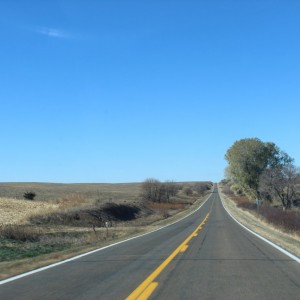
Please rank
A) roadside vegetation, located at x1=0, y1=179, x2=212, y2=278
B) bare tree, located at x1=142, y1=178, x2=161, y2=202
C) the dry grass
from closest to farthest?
1. roadside vegetation, located at x1=0, y1=179, x2=212, y2=278
2. the dry grass
3. bare tree, located at x1=142, y1=178, x2=161, y2=202

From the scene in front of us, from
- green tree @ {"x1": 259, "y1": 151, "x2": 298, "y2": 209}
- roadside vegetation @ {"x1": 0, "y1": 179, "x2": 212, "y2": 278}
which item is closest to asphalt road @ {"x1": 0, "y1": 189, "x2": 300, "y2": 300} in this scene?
roadside vegetation @ {"x1": 0, "y1": 179, "x2": 212, "y2": 278}

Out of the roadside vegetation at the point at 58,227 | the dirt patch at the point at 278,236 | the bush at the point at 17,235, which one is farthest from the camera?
the bush at the point at 17,235

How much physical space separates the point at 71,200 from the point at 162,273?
52.8m

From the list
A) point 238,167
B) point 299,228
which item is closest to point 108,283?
point 299,228

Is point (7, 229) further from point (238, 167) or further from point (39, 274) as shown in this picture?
point (238, 167)

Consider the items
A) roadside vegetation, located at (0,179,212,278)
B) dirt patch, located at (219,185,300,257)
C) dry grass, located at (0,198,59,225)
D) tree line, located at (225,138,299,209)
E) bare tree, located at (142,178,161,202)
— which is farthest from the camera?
bare tree, located at (142,178,161,202)

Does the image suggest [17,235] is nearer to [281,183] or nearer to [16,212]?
[16,212]

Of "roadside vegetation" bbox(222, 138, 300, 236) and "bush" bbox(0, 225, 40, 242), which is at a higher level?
"roadside vegetation" bbox(222, 138, 300, 236)

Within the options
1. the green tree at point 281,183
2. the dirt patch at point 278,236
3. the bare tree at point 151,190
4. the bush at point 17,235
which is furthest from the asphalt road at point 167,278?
the bare tree at point 151,190

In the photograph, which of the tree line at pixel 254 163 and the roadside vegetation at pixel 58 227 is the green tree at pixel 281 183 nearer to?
the tree line at pixel 254 163

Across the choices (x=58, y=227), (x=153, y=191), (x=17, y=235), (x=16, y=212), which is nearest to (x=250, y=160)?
(x=153, y=191)

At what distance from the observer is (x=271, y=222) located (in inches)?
1634

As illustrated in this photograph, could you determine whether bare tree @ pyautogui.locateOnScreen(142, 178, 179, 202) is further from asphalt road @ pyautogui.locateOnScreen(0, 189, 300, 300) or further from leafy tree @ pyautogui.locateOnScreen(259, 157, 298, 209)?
asphalt road @ pyautogui.locateOnScreen(0, 189, 300, 300)

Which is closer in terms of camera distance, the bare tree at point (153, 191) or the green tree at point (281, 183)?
the green tree at point (281, 183)
